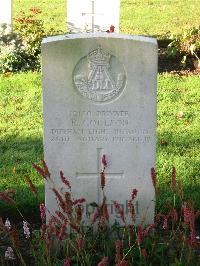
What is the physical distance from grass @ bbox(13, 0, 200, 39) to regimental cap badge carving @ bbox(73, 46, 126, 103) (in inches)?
293

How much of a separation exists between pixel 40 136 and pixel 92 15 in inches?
125

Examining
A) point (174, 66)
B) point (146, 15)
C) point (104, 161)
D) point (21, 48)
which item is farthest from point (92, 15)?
point (104, 161)

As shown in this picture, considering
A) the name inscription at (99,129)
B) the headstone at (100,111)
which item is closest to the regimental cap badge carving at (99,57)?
the headstone at (100,111)

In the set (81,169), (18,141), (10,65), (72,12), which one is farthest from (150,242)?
(72,12)

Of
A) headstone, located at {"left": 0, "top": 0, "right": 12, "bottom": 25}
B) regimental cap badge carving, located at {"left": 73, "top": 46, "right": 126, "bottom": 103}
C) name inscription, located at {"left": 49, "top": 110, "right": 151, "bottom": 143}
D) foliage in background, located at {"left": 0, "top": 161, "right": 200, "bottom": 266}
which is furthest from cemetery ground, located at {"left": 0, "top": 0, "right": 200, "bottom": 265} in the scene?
regimental cap badge carving, located at {"left": 73, "top": 46, "right": 126, "bottom": 103}

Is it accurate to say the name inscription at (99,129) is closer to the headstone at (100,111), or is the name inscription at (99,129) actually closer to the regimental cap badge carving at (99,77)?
the headstone at (100,111)

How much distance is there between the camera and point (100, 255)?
158 inches

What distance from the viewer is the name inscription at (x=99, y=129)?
4.01 meters

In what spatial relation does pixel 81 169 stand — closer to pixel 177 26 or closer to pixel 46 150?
pixel 46 150

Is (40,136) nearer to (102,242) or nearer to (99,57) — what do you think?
(102,242)

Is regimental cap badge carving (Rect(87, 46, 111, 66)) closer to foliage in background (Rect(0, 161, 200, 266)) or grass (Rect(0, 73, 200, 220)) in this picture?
foliage in background (Rect(0, 161, 200, 266))

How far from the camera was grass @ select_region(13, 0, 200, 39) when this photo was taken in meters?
12.1

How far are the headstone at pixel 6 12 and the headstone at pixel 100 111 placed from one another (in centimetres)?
499

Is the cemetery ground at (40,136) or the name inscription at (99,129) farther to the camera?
the cemetery ground at (40,136)
